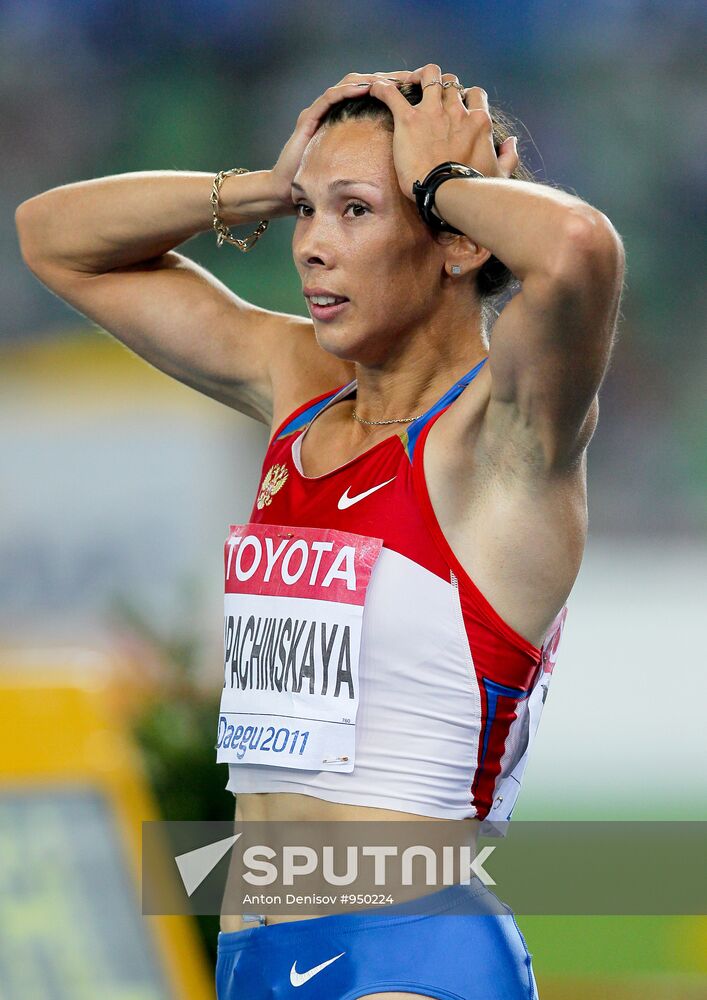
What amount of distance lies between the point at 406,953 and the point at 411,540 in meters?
0.51

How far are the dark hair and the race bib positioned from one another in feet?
1.47

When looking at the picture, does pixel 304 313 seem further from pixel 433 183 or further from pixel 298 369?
pixel 433 183

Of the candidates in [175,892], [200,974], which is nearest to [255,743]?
[200,974]

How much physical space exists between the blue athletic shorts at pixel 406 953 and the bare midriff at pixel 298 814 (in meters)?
0.04

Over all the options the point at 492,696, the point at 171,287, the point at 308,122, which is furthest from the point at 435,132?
the point at 492,696

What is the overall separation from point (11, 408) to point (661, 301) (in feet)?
10.8

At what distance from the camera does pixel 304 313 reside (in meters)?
5.85

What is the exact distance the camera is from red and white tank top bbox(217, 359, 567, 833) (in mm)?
1654

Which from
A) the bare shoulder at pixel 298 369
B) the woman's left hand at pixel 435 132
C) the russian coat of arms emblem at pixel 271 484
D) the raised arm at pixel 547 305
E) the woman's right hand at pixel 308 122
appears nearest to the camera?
the raised arm at pixel 547 305

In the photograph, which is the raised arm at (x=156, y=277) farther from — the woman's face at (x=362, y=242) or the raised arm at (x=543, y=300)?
the raised arm at (x=543, y=300)

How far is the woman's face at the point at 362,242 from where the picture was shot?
1.74 m

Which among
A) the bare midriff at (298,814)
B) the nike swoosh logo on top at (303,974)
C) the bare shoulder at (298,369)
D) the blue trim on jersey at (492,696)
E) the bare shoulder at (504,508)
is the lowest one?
the nike swoosh logo on top at (303,974)

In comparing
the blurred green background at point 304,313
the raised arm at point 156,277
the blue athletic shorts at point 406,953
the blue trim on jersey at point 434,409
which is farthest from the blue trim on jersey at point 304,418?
the blurred green background at point 304,313

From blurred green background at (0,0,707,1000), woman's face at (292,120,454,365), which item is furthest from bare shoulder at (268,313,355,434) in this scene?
blurred green background at (0,0,707,1000)
